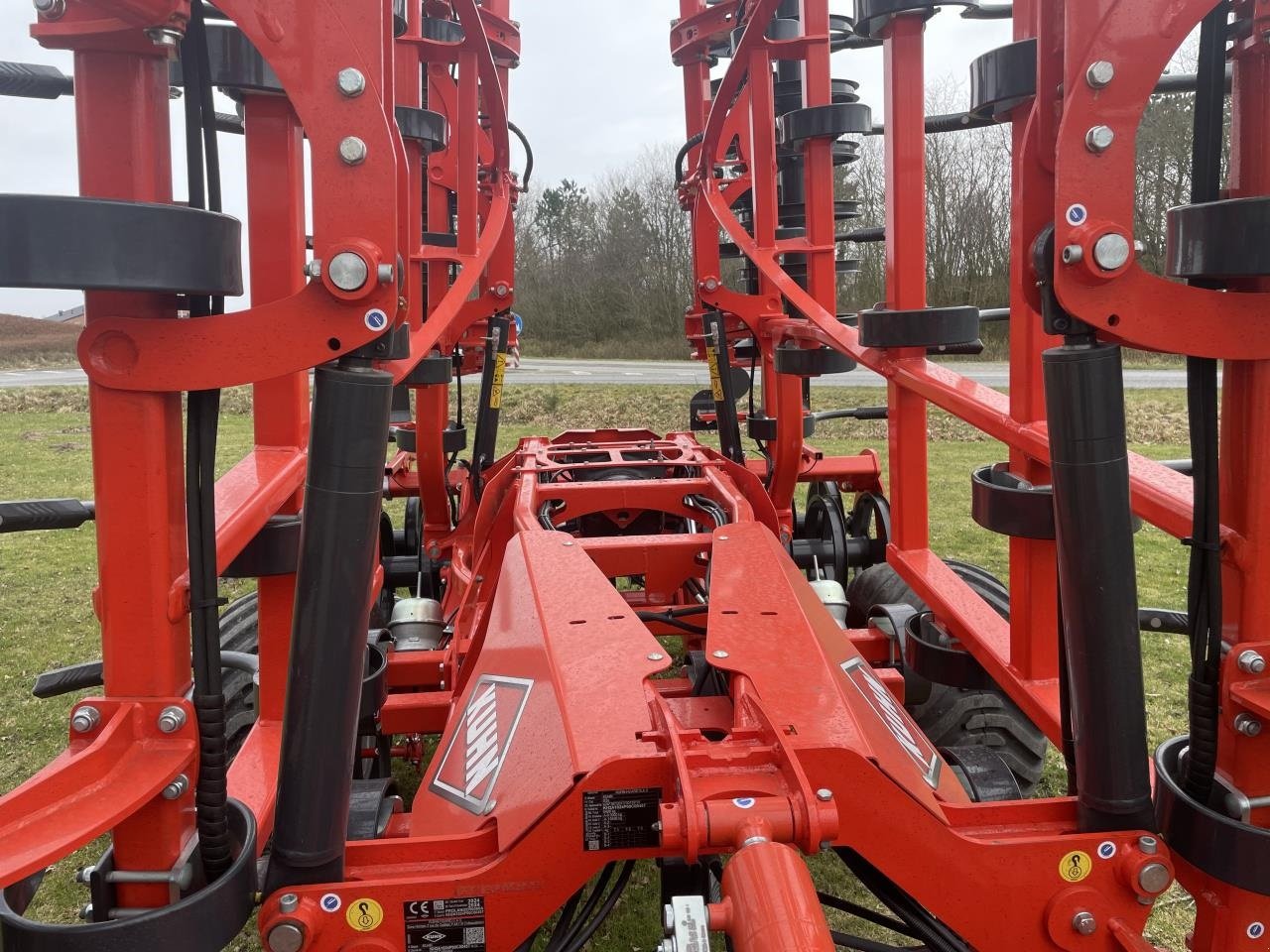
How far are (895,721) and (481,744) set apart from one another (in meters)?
0.87

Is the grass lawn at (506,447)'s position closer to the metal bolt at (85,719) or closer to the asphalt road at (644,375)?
the metal bolt at (85,719)

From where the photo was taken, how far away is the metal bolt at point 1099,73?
1.47 metres

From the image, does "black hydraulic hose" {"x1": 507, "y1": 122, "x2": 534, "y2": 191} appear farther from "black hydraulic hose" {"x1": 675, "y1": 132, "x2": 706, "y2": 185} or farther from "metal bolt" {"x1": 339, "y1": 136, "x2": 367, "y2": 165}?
"metal bolt" {"x1": 339, "y1": 136, "x2": 367, "y2": 165}

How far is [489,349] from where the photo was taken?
17.6 feet

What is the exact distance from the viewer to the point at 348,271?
4.87 ft

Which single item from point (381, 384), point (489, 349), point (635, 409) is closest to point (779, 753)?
point (381, 384)

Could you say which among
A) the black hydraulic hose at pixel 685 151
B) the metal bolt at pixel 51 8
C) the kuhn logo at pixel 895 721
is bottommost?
the kuhn logo at pixel 895 721

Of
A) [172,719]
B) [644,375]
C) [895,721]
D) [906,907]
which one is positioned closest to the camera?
[172,719]

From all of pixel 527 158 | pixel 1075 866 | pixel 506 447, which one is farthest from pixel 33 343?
pixel 1075 866

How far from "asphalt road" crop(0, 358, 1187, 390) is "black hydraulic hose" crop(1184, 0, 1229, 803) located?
15.0 meters

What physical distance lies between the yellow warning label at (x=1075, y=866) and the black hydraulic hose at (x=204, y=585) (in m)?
1.33

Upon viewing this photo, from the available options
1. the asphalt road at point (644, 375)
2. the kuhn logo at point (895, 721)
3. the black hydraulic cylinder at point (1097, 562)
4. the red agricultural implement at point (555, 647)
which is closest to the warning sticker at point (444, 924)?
the red agricultural implement at point (555, 647)

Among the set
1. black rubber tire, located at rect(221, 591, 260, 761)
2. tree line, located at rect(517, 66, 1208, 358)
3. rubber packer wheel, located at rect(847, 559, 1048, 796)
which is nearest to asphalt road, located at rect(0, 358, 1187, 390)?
tree line, located at rect(517, 66, 1208, 358)

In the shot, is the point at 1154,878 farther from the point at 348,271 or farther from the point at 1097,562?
the point at 348,271
